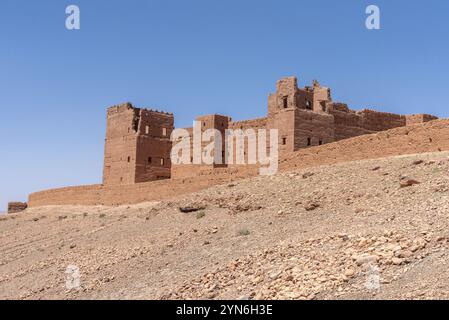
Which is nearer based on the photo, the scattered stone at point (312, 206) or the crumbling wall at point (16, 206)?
the scattered stone at point (312, 206)

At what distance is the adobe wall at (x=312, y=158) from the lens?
19.7m

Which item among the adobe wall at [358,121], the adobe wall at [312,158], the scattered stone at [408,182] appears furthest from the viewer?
the adobe wall at [358,121]

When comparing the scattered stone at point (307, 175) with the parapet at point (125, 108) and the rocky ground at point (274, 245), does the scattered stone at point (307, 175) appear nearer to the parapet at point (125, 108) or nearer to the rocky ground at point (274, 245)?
the rocky ground at point (274, 245)

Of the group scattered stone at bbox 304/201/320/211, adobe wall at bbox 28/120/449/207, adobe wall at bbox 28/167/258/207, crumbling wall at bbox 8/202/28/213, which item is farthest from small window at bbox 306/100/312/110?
crumbling wall at bbox 8/202/28/213

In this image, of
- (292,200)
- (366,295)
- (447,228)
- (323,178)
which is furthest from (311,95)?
(366,295)

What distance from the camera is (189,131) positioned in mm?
35406

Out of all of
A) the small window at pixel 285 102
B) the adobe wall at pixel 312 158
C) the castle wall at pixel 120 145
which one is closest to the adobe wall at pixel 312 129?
the small window at pixel 285 102

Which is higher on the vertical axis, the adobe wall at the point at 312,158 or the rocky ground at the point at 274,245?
the adobe wall at the point at 312,158

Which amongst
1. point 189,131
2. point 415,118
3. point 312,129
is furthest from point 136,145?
point 415,118

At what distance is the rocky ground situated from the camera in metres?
9.38

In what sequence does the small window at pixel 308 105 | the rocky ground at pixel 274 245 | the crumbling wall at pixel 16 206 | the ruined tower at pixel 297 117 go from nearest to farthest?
1. the rocky ground at pixel 274 245
2. the ruined tower at pixel 297 117
3. the small window at pixel 308 105
4. the crumbling wall at pixel 16 206

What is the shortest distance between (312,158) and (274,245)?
11.2 metres

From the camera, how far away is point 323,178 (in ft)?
61.8
